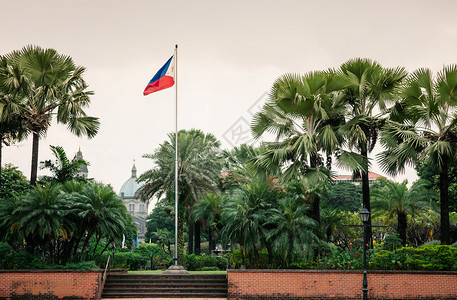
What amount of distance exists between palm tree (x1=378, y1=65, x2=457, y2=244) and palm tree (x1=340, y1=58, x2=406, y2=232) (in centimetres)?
85

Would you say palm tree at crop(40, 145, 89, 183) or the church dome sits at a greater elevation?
the church dome

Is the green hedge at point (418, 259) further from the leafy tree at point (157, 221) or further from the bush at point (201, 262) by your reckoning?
the leafy tree at point (157, 221)

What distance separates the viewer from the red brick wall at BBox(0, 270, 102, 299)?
19.8 meters

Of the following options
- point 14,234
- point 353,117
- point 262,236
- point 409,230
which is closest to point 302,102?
point 353,117

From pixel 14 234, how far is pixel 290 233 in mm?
11456

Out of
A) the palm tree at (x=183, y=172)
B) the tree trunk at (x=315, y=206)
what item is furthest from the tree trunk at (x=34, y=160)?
the tree trunk at (x=315, y=206)

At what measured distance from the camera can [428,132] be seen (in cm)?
2058

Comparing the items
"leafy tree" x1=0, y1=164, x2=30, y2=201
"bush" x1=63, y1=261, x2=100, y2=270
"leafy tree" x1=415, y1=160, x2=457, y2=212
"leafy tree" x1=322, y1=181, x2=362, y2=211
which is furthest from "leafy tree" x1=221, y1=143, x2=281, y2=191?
"leafy tree" x1=322, y1=181, x2=362, y2=211

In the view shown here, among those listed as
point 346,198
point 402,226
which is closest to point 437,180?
point 402,226

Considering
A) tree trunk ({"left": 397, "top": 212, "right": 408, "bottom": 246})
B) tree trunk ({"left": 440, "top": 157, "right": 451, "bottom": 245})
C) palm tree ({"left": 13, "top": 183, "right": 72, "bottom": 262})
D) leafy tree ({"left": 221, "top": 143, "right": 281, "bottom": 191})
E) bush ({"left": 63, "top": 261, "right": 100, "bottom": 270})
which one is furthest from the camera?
tree trunk ({"left": 397, "top": 212, "right": 408, "bottom": 246})

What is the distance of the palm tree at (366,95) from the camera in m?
21.7

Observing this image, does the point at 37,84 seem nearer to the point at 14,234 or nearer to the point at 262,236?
the point at 14,234

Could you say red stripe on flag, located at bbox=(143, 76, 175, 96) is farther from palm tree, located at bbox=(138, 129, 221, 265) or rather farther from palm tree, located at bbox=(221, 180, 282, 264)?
palm tree, located at bbox=(138, 129, 221, 265)

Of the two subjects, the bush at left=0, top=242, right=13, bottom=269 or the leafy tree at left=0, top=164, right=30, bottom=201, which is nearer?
the bush at left=0, top=242, right=13, bottom=269
